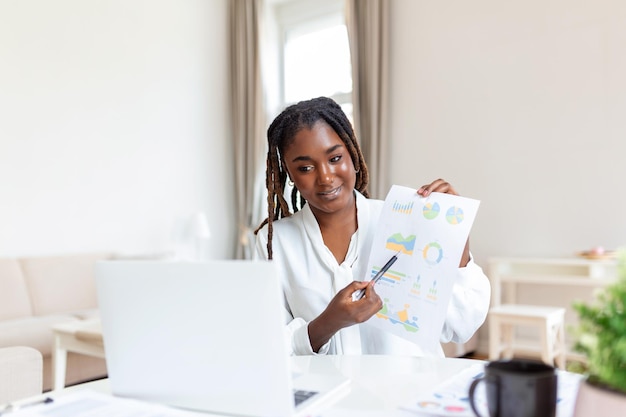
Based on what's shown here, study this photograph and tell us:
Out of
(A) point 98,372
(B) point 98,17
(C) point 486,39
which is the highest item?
(B) point 98,17

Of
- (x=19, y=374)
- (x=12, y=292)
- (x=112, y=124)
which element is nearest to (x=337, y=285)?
(x=19, y=374)

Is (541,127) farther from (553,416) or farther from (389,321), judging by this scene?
(553,416)

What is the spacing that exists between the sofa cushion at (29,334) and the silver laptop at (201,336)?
265cm

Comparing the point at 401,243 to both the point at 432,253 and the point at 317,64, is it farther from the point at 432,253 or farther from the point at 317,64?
the point at 317,64

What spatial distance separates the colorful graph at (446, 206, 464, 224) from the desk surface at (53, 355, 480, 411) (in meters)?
0.26

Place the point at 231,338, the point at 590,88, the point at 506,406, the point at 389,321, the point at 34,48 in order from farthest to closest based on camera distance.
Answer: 1. the point at 34,48
2. the point at 590,88
3. the point at 389,321
4. the point at 231,338
5. the point at 506,406

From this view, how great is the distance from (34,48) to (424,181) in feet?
9.64

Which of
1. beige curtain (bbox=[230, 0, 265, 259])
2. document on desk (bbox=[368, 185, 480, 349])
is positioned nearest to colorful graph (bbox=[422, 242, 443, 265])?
document on desk (bbox=[368, 185, 480, 349])

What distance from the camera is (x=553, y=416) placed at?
0.63 meters

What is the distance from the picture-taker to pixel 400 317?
1.17 m

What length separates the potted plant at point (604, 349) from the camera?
1.82ft

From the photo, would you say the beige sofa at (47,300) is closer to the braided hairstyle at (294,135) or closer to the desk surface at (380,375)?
the braided hairstyle at (294,135)

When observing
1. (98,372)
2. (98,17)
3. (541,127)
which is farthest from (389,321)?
(98,17)

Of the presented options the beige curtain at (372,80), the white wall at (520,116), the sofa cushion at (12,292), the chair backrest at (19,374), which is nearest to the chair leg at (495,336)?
the white wall at (520,116)
